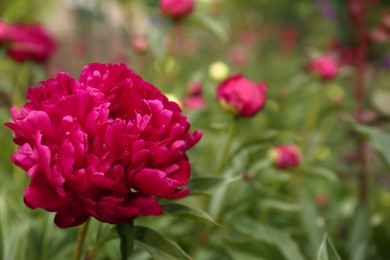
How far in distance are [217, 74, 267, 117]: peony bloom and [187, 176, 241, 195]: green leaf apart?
27 centimetres

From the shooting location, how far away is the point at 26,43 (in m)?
1.24

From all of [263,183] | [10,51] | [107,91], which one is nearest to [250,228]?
[263,183]

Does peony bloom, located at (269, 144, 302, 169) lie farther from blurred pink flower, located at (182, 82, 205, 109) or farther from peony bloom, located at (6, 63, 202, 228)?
peony bloom, located at (6, 63, 202, 228)

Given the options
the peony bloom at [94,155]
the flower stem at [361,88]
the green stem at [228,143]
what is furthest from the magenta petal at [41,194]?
the flower stem at [361,88]

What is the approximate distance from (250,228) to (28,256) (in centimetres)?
39

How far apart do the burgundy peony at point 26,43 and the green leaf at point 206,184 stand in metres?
0.71

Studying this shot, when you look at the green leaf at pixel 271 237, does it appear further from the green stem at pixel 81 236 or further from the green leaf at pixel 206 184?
the green stem at pixel 81 236

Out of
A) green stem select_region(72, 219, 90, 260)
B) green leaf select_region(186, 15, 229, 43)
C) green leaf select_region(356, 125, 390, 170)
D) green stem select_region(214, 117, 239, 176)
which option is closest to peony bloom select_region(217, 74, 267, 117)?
green stem select_region(214, 117, 239, 176)

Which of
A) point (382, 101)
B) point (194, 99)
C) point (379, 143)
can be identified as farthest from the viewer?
point (194, 99)

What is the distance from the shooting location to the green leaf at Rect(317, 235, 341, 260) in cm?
50

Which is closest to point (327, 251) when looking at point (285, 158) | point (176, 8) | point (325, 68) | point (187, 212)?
point (187, 212)

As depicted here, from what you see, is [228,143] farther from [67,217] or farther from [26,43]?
[26,43]

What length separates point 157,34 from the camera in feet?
4.03

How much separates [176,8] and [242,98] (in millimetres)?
395
